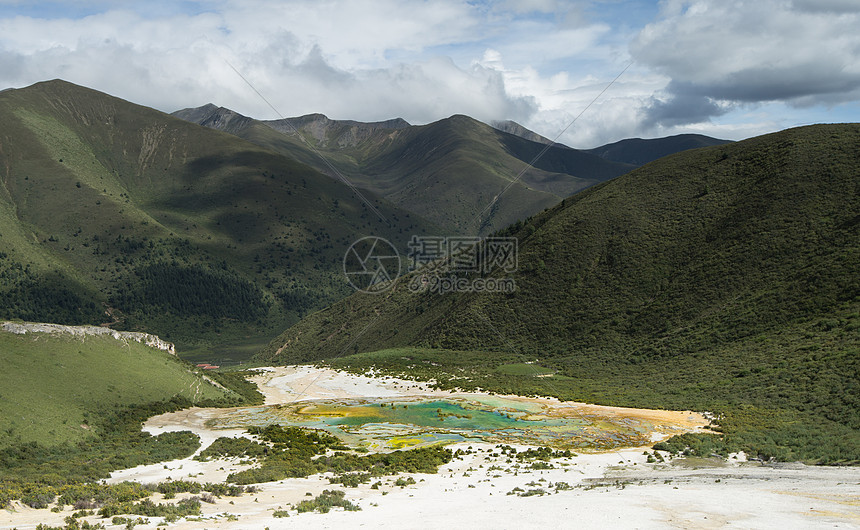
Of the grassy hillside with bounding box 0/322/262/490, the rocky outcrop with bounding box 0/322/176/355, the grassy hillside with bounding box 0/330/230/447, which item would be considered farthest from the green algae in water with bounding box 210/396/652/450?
the rocky outcrop with bounding box 0/322/176/355

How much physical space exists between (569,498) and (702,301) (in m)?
49.6

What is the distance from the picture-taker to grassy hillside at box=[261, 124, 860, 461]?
43.1 m

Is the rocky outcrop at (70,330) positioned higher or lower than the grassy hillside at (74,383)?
higher

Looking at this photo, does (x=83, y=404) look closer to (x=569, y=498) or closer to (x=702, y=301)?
(x=569, y=498)

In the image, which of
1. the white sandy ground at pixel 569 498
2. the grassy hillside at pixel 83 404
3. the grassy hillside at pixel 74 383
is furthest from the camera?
the grassy hillside at pixel 74 383

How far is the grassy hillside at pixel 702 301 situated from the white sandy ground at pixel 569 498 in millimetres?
7045

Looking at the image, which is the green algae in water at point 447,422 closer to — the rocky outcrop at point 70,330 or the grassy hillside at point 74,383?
the grassy hillside at point 74,383

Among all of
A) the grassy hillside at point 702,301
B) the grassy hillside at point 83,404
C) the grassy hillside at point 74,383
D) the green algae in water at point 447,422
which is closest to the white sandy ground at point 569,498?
the grassy hillside at point 83,404

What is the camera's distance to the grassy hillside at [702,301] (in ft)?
141

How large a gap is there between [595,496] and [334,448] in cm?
1696

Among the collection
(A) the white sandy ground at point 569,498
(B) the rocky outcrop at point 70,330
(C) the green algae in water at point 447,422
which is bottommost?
(C) the green algae in water at point 447,422

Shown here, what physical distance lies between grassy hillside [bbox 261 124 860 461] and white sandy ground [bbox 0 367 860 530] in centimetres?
704

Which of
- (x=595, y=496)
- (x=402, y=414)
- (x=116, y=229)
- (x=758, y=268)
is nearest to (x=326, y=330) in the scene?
(x=402, y=414)

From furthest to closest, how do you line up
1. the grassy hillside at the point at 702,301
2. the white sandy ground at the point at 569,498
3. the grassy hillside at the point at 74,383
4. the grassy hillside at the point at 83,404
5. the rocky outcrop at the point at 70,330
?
the grassy hillside at the point at 702,301, the rocky outcrop at the point at 70,330, the grassy hillside at the point at 74,383, the grassy hillside at the point at 83,404, the white sandy ground at the point at 569,498
